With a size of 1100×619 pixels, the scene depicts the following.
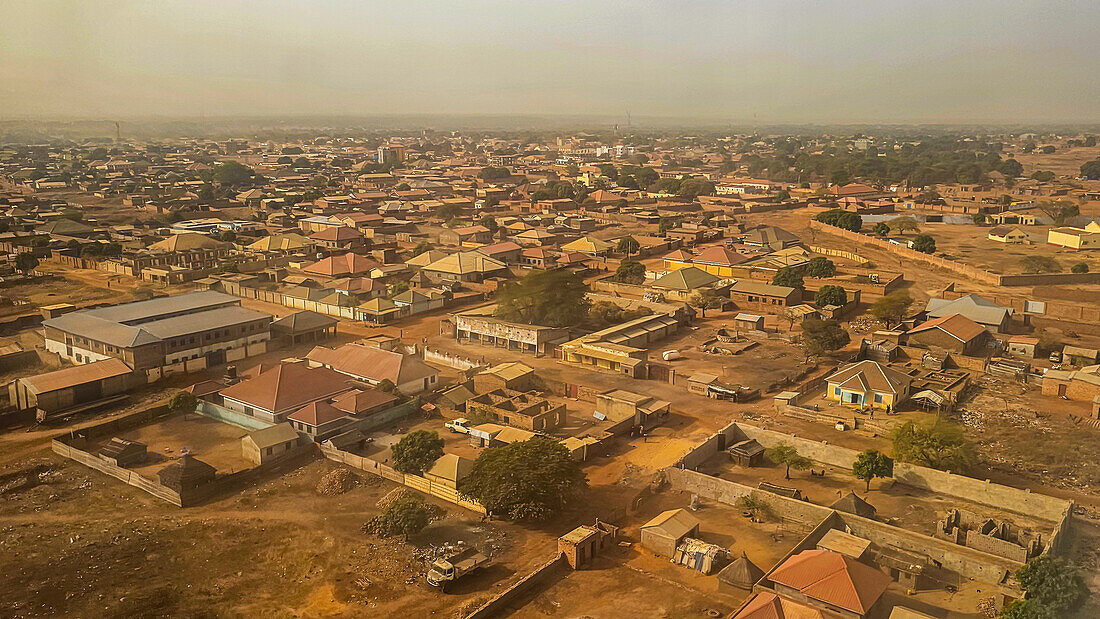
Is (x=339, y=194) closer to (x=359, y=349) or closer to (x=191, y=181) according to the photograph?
(x=191, y=181)

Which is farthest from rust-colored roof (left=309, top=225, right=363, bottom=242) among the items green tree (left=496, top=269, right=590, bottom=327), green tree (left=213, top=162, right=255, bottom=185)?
green tree (left=213, top=162, right=255, bottom=185)

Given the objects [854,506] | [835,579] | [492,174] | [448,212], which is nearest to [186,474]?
[835,579]

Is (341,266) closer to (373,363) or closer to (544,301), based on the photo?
(544,301)

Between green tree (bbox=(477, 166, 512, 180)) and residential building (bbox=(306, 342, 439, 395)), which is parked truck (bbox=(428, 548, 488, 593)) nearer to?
residential building (bbox=(306, 342, 439, 395))

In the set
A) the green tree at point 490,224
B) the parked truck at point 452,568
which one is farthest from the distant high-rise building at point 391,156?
the parked truck at point 452,568

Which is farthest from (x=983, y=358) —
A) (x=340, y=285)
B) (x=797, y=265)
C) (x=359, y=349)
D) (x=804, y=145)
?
(x=804, y=145)

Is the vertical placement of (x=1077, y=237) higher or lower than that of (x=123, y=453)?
higher
